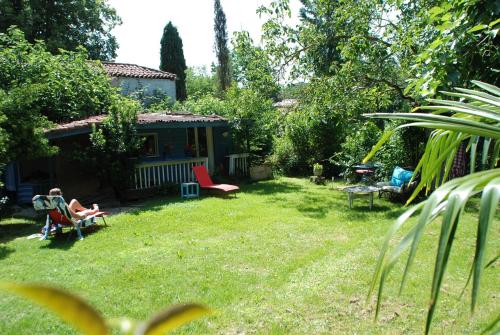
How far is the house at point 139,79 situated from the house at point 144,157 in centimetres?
5

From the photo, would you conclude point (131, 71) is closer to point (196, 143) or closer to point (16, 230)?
point (196, 143)

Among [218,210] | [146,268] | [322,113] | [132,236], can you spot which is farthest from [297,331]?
[322,113]

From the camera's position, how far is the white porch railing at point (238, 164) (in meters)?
17.3

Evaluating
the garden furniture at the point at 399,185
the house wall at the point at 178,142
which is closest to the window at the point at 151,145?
the house wall at the point at 178,142

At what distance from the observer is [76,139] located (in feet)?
47.1

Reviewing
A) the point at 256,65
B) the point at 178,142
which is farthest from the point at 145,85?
the point at 256,65

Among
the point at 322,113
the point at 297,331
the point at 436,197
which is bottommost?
the point at 297,331

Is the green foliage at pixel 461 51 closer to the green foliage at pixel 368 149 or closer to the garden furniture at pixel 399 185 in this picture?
the garden furniture at pixel 399 185

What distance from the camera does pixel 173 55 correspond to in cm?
3594

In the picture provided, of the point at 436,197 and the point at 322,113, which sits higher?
the point at 322,113

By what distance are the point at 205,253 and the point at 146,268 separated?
3.83ft

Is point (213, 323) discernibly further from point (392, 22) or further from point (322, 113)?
point (392, 22)

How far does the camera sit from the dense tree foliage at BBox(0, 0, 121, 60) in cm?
2272

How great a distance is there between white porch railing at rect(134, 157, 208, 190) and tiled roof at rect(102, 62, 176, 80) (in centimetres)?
670
